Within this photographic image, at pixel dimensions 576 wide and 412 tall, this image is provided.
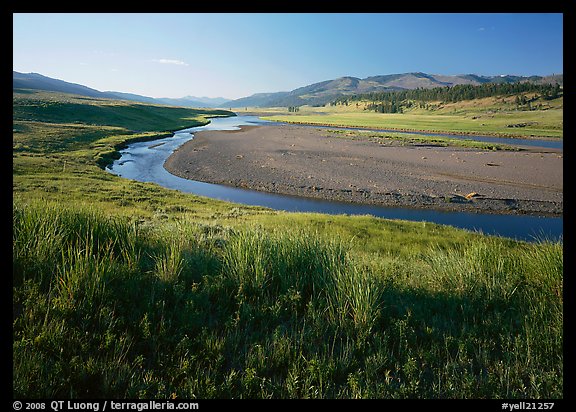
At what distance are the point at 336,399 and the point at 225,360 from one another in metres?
1.48

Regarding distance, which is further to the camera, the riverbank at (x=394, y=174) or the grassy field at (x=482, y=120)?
the grassy field at (x=482, y=120)

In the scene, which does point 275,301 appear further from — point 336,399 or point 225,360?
point 336,399

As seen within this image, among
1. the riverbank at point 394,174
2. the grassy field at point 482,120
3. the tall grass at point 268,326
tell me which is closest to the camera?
the tall grass at point 268,326

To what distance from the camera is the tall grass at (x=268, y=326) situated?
3777mm

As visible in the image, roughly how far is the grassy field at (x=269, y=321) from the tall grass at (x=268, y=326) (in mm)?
23

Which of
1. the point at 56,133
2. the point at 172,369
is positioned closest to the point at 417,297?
the point at 172,369

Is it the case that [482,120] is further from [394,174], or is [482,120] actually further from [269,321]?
[269,321]

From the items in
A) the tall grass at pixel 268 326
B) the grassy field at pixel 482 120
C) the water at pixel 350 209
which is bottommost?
the water at pixel 350 209

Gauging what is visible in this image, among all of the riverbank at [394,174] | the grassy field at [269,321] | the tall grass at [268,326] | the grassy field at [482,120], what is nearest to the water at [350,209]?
the riverbank at [394,174]

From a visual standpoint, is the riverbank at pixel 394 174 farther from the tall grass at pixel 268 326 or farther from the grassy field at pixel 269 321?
the tall grass at pixel 268 326

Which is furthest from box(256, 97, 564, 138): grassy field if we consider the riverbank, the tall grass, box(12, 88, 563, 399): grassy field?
the tall grass

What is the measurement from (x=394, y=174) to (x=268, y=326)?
35589mm

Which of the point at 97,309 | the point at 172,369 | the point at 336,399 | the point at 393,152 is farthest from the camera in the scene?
the point at 393,152
